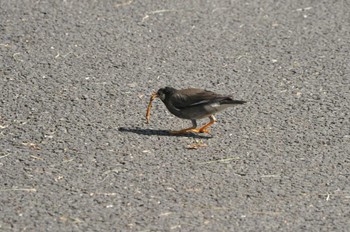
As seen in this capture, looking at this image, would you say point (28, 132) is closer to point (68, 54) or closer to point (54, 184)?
point (54, 184)

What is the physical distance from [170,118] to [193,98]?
49 centimetres

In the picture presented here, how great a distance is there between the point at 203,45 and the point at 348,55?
160cm

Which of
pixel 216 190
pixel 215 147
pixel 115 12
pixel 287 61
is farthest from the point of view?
pixel 115 12

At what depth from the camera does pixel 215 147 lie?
748 centimetres

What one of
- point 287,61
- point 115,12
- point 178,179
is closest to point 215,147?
point 178,179

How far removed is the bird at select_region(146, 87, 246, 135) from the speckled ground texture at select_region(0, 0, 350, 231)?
167 millimetres

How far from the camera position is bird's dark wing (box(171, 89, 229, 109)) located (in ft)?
25.1

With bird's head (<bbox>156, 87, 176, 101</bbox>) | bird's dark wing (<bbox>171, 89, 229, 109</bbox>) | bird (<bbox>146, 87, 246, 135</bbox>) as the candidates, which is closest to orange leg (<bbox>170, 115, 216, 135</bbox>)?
bird (<bbox>146, 87, 246, 135</bbox>)

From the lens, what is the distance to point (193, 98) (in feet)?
25.5

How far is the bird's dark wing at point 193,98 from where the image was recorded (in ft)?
25.1

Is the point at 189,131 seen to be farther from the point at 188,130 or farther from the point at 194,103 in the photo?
the point at 194,103

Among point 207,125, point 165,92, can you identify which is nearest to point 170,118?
point 165,92

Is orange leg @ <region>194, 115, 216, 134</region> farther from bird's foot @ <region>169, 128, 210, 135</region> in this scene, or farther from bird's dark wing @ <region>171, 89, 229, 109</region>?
bird's dark wing @ <region>171, 89, 229, 109</region>

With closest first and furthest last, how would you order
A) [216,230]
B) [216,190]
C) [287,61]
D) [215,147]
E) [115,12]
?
[216,230] → [216,190] → [215,147] → [287,61] → [115,12]
